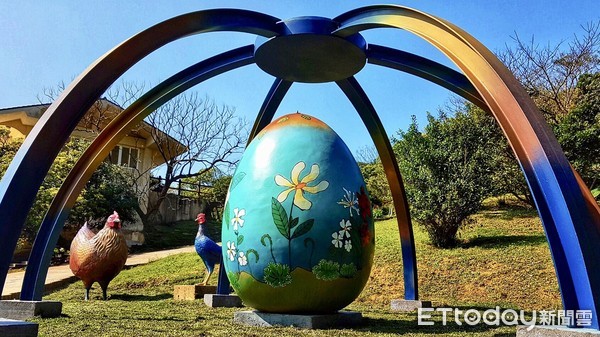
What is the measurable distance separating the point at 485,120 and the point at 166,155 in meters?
15.4

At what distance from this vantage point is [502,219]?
17.6 m

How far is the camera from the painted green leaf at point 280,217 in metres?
5.75

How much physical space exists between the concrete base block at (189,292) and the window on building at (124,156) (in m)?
16.4

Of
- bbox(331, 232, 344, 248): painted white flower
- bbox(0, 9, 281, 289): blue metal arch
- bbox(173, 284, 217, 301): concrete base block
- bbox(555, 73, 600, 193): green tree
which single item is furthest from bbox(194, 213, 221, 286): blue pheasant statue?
bbox(555, 73, 600, 193): green tree

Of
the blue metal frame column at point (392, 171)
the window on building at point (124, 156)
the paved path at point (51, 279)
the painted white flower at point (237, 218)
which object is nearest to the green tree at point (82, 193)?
the paved path at point (51, 279)

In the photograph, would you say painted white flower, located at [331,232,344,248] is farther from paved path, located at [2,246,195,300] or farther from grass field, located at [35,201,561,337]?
paved path, located at [2,246,195,300]

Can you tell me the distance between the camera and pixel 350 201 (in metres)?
6.06

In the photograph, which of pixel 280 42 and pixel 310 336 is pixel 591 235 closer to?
pixel 310 336

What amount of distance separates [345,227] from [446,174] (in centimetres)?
925

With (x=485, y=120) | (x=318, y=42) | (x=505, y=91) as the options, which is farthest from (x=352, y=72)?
(x=485, y=120)

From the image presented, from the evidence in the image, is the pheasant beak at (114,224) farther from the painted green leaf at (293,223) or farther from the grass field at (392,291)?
the painted green leaf at (293,223)

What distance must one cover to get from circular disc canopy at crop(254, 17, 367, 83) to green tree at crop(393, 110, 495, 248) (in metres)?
7.24

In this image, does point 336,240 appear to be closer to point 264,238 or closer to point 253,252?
point 264,238

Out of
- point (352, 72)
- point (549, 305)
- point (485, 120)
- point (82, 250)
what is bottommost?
point (549, 305)
